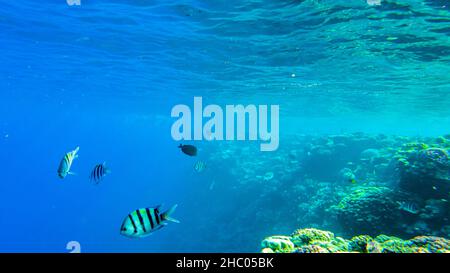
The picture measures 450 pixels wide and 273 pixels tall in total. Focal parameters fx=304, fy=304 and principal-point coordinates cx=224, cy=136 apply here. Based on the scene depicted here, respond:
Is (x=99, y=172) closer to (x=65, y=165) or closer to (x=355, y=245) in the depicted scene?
(x=65, y=165)

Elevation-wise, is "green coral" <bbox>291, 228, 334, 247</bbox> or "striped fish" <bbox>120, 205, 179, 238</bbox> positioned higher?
"striped fish" <bbox>120, 205, 179, 238</bbox>

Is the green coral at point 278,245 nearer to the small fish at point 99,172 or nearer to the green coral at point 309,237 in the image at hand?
the green coral at point 309,237

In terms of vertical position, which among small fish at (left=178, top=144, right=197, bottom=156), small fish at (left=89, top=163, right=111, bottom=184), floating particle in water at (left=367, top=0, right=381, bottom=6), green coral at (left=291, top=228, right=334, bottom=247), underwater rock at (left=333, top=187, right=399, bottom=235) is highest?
floating particle in water at (left=367, top=0, right=381, bottom=6)

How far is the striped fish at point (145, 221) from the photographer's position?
3.98 metres

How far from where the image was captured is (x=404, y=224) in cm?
1063

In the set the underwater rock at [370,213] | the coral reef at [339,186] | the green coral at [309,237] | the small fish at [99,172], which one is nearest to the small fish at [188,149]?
the small fish at [99,172]

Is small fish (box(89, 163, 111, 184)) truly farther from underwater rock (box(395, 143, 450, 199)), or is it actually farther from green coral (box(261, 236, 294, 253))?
underwater rock (box(395, 143, 450, 199))

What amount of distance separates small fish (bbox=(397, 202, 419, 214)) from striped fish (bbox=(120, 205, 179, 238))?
965 cm

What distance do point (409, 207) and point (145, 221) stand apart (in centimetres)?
989

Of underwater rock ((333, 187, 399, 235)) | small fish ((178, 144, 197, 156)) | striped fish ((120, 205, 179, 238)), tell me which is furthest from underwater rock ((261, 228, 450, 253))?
underwater rock ((333, 187, 399, 235))

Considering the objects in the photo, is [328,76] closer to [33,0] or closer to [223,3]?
[223,3]

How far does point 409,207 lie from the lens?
1045 cm

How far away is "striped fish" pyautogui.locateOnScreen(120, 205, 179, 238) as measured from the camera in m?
3.98
